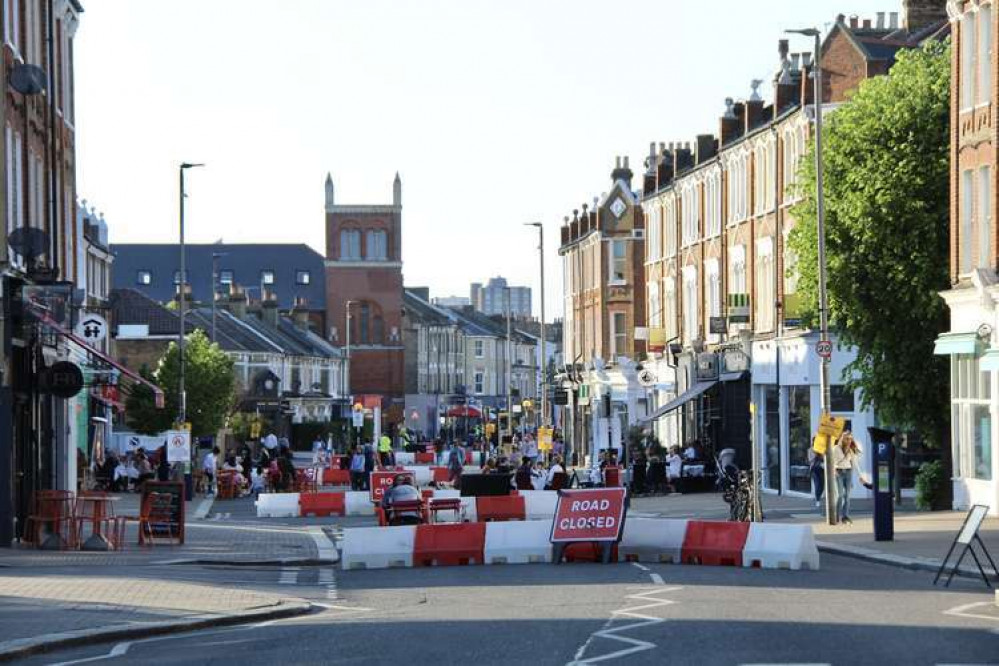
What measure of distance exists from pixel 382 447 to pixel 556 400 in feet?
46.0

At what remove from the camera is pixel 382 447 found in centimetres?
7088

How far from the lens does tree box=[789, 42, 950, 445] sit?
140ft

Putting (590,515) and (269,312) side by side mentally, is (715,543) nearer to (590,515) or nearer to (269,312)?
(590,515)

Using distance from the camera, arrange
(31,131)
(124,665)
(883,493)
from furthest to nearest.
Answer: (31,131)
(883,493)
(124,665)

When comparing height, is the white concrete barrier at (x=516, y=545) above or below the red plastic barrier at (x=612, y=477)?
above

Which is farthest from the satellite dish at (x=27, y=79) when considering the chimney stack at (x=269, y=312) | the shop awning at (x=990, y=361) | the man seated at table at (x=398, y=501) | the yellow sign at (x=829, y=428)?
the chimney stack at (x=269, y=312)

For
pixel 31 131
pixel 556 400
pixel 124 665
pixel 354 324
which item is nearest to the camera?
pixel 124 665

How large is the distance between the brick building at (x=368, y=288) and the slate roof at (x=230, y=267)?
11.2 meters

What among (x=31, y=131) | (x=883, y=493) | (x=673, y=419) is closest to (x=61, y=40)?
(x=31, y=131)

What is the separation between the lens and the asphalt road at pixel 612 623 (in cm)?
1569

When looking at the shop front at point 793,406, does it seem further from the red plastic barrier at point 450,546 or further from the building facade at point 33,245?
the red plastic barrier at point 450,546

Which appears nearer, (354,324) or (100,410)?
(100,410)

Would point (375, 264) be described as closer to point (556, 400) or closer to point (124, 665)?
point (556, 400)

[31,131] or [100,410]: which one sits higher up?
[31,131]
